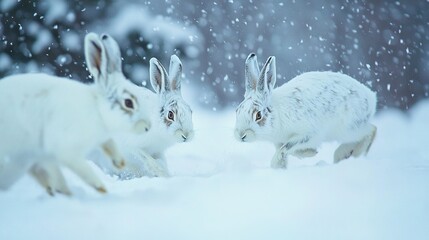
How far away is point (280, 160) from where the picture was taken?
120 cm

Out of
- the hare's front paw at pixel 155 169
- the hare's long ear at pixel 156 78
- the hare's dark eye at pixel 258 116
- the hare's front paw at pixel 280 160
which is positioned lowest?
the hare's front paw at pixel 155 169

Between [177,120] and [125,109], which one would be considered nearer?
[125,109]

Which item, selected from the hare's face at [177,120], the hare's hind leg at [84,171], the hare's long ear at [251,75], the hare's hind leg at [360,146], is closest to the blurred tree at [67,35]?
the hare's face at [177,120]

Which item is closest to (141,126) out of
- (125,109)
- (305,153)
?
(125,109)

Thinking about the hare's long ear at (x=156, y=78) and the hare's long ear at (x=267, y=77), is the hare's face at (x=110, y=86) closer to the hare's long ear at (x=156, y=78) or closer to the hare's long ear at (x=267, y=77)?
the hare's long ear at (x=156, y=78)

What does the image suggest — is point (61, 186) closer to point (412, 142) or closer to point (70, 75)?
point (70, 75)

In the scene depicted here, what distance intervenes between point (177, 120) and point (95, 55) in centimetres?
34

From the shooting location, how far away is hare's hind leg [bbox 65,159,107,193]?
0.79m

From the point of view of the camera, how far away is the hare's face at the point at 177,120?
1144 millimetres

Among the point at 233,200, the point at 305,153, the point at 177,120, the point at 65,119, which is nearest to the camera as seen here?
the point at 65,119

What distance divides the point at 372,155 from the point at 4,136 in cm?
93

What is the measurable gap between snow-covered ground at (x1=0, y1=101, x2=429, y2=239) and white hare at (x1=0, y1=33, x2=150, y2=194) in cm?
5

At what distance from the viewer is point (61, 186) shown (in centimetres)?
86

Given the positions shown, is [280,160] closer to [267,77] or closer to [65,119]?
[267,77]
